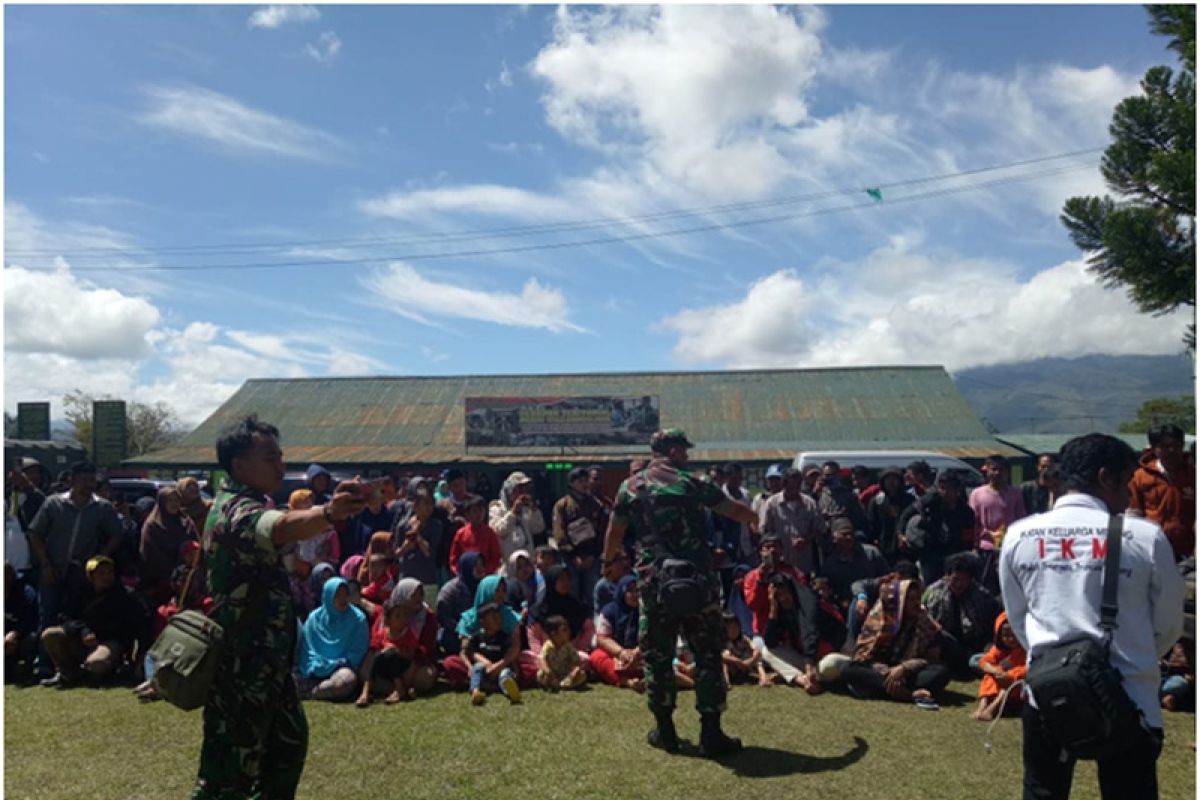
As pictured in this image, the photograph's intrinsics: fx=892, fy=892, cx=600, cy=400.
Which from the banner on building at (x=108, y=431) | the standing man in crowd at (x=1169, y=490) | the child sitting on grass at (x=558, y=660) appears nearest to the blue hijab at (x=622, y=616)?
the child sitting on grass at (x=558, y=660)

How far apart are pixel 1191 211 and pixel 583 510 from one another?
34.7 ft

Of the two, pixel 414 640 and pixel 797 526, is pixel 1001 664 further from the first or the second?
pixel 414 640

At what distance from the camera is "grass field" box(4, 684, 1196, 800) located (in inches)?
193

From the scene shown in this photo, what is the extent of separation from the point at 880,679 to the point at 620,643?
2.23 m

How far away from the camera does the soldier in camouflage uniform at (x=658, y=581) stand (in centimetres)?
530

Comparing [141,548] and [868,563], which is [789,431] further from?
[141,548]

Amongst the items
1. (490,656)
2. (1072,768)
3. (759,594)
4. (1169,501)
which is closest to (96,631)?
(490,656)

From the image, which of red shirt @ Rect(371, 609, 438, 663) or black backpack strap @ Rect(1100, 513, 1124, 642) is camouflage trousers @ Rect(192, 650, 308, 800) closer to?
black backpack strap @ Rect(1100, 513, 1124, 642)

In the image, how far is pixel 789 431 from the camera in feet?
91.7

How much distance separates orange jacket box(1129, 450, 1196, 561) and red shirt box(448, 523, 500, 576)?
17.9 feet

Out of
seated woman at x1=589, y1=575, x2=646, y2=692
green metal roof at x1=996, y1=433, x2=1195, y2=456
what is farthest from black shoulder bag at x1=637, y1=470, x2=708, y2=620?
green metal roof at x1=996, y1=433, x2=1195, y2=456

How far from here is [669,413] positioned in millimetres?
30328

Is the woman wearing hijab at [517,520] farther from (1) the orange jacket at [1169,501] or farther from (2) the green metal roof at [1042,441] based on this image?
(2) the green metal roof at [1042,441]

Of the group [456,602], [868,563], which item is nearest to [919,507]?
[868,563]
